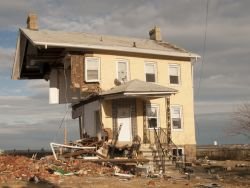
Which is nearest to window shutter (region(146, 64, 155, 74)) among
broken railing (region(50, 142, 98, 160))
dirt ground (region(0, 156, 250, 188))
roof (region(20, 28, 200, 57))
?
roof (region(20, 28, 200, 57))

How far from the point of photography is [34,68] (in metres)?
31.4

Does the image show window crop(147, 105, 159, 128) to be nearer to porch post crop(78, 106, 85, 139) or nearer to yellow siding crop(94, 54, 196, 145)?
yellow siding crop(94, 54, 196, 145)

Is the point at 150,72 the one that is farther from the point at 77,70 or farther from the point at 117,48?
the point at 77,70

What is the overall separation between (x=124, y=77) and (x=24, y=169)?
10357mm

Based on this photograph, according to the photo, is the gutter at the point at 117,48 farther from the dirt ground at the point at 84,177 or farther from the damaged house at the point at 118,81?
the dirt ground at the point at 84,177

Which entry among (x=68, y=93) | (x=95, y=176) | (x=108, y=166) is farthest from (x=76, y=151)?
(x=68, y=93)

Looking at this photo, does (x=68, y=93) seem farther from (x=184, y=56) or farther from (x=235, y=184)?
(x=235, y=184)

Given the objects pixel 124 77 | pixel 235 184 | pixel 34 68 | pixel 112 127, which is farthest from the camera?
pixel 34 68

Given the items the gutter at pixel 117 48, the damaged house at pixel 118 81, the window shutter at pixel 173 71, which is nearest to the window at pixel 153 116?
the damaged house at pixel 118 81

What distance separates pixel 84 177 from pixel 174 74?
12.6 m

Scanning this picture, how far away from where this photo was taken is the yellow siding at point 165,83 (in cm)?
2678

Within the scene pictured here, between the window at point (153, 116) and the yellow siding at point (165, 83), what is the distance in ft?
0.99

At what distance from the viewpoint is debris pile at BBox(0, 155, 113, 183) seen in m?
18.0

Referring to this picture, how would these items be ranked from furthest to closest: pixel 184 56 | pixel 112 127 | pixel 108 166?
1. pixel 184 56
2. pixel 112 127
3. pixel 108 166
